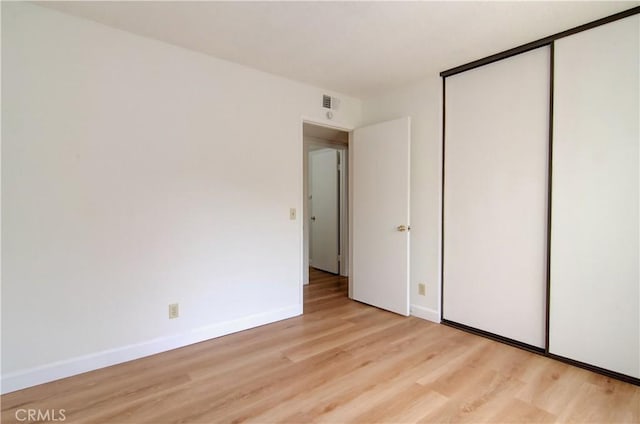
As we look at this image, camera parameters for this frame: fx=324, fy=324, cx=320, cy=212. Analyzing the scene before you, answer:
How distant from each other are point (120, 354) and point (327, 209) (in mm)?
3577

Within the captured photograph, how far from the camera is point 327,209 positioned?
17.6 feet

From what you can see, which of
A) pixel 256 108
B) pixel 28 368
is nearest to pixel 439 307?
pixel 256 108

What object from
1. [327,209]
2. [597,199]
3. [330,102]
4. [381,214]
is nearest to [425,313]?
[381,214]

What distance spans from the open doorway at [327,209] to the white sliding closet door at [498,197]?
6.76ft

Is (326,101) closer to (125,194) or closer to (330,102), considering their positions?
(330,102)

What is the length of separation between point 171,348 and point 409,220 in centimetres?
242

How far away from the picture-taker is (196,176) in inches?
104

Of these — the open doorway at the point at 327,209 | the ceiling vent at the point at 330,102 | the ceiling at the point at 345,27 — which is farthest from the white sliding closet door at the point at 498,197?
the open doorway at the point at 327,209

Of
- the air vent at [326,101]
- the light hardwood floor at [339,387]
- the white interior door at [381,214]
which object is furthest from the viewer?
the air vent at [326,101]

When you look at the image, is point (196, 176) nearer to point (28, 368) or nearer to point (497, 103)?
point (28, 368)

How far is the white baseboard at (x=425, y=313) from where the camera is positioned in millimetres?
3155

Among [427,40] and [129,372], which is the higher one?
[427,40]

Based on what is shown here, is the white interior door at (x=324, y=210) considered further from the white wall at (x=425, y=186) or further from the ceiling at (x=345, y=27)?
the ceiling at (x=345, y=27)

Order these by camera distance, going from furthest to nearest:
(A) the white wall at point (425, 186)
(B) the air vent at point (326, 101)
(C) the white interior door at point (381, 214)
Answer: (B) the air vent at point (326, 101), (C) the white interior door at point (381, 214), (A) the white wall at point (425, 186)
